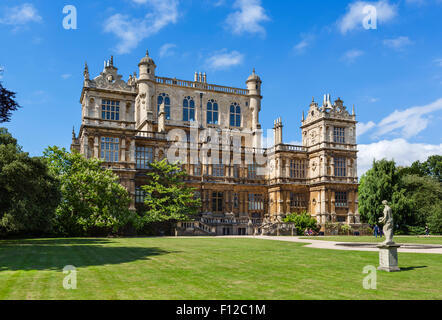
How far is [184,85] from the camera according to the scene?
5825 cm

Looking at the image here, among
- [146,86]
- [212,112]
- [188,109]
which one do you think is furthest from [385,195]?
[146,86]

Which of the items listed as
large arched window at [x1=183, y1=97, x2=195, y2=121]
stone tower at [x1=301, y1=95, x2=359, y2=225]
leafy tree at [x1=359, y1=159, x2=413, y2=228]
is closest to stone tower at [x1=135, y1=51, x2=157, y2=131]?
large arched window at [x1=183, y1=97, x2=195, y2=121]

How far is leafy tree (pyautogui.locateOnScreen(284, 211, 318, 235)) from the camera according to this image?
49175 millimetres

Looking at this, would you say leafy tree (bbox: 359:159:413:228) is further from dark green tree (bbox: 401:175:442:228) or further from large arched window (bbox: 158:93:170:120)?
large arched window (bbox: 158:93:170:120)

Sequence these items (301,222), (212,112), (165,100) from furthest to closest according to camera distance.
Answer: (212,112) → (165,100) → (301,222)

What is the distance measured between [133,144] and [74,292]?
→ 33830 millimetres

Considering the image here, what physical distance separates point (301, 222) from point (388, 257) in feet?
116

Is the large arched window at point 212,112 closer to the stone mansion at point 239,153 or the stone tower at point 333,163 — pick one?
the stone mansion at point 239,153

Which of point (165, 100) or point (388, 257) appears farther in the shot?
point (165, 100)

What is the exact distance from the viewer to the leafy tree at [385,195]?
5431 centimetres

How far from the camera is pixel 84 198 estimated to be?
37.0 m

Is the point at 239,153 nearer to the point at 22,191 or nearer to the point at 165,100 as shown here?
the point at 165,100
